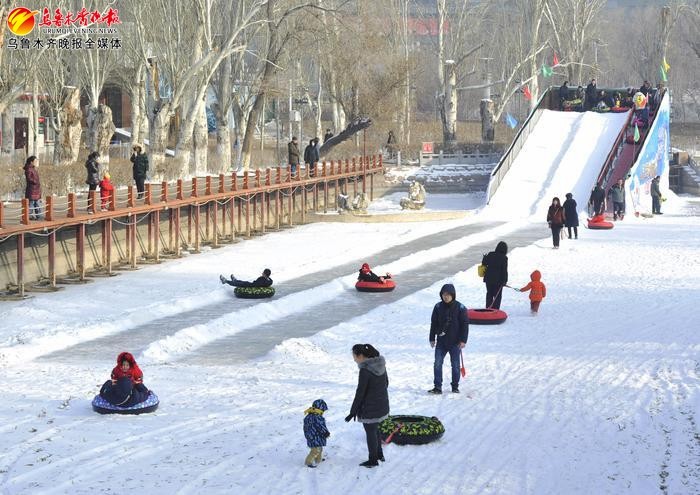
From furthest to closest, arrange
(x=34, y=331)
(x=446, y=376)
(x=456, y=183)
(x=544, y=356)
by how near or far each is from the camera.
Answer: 1. (x=456, y=183)
2. (x=34, y=331)
3. (x=544, y=356)
4. (x=446, y=376)

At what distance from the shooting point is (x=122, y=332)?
23688 mm

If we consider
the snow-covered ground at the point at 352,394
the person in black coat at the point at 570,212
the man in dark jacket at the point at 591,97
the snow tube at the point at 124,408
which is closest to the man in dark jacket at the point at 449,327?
the snow-covered ground at the point at 352,394

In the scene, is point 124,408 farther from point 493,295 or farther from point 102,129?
point 102,129

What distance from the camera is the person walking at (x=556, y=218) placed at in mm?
37094

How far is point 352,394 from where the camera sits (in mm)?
17453

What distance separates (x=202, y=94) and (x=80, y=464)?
37.4m

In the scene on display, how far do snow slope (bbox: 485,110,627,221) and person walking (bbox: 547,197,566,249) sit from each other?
11.0 metres

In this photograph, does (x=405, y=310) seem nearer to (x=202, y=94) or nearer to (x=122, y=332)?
(x=122, y=332)

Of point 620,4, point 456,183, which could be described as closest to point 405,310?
point 456,183

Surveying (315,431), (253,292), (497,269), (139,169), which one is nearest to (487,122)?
(139,169)

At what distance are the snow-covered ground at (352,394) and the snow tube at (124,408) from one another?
15 centimetres

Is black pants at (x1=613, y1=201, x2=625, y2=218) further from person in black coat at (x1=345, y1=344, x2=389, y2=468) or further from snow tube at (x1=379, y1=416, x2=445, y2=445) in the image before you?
person in black coat at (x1=345, y1=344, x2=389, y2=468)

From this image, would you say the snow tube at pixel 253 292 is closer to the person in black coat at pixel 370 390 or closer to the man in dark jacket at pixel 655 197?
the person in black coat at pixel 370 390

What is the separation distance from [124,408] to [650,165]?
40.3 m
